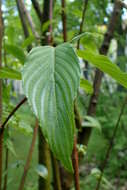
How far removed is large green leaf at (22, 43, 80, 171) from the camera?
24cm

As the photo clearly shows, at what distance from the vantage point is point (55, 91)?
0.26 metres

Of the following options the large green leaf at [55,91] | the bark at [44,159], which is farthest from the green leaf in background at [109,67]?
the bark at [44,159]

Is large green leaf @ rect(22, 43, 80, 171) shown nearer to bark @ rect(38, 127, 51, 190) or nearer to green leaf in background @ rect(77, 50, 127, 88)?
green leaf in background @ rect(77, 50, 127, 88)

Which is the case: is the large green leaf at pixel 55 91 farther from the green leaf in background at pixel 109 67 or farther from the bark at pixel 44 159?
the bark at pixel 44 159

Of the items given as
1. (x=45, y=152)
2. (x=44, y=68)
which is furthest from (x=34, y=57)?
(x=45, y=152)

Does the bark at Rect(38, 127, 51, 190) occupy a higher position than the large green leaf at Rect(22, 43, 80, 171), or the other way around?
the large green leaf at Rect(22, 43, 80, 171)

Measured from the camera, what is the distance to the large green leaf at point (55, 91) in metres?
0.24

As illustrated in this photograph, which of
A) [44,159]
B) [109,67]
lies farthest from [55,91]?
[44,159]

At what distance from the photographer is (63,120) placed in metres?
0.25

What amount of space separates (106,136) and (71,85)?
2.20m

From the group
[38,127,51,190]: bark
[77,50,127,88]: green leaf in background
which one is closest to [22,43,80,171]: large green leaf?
[77,50,127,88]: green leaf in background

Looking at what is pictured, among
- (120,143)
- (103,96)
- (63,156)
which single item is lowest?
(120,143)

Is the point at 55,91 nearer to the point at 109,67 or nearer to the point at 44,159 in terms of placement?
the point at 109,67

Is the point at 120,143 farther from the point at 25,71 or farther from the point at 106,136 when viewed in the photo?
the point at 25,71
